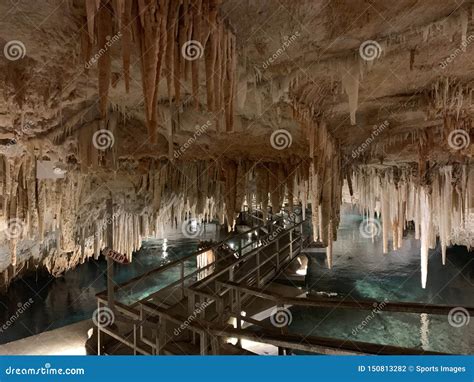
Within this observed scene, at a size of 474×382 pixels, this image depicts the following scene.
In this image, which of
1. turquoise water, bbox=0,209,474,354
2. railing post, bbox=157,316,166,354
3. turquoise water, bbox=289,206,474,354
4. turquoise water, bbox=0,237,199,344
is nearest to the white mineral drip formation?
turquoise water, bbox=289,206,474,354

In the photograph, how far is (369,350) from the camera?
211cm

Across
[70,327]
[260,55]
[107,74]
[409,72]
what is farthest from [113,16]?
[70,327]

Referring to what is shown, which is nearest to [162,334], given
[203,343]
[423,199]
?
[203,343]

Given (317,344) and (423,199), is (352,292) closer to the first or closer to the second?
(423,199)

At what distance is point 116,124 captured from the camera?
605 centimetres

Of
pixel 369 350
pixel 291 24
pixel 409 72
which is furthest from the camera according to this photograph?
pixel 409 72

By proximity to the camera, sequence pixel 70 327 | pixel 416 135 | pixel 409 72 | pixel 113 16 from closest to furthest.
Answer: pixel 113 16, pixel 409 72, pixel 70 327, pixel 416 135

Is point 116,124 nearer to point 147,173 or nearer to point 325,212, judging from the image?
point 147,173

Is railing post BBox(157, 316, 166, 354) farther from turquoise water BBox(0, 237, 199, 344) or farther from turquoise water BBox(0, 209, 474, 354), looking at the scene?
turquoise water BBox(0, 237, 199, 344)

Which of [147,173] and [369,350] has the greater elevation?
[147,173]

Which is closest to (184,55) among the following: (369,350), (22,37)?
(22,37)

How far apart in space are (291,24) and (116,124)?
4004 millimetres

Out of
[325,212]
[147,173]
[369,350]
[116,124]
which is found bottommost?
[369,350]

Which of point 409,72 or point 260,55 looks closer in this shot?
point 260,55
